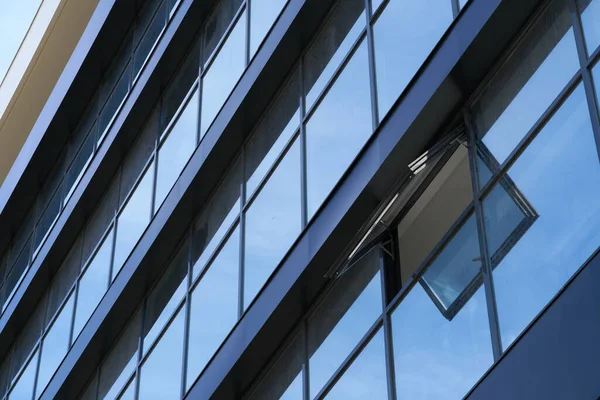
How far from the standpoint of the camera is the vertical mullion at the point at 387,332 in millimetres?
11617

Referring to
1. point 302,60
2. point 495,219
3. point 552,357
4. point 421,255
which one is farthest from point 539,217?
point 302,60

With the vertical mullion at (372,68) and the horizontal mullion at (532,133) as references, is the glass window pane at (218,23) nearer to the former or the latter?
the vertical mullion at (372,68)

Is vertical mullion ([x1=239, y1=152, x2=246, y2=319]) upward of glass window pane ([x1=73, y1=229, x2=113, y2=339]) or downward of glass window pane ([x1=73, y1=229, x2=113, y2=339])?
downward

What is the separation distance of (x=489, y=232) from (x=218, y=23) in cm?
1041

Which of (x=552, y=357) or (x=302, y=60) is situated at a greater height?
(x=302, y=60)

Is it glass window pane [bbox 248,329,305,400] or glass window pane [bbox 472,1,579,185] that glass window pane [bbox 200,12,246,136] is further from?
glass window pane [bbox 472,1,579,185]

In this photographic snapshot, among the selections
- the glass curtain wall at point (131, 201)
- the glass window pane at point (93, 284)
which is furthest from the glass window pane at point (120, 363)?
the glass window pane at point (93, 284)

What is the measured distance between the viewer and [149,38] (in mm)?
22938

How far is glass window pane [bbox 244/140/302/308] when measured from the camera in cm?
1491

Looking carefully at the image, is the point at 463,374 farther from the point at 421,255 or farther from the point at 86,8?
the point at 86,8

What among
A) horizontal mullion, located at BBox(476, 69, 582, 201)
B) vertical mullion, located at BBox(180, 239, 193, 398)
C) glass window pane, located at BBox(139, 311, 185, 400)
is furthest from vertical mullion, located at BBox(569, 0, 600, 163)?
glass window pane, located at BBox(139, 311, 185, 400)

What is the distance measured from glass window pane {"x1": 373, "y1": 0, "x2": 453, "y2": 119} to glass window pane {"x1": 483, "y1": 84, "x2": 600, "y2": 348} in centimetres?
283

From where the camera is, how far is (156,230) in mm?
18328

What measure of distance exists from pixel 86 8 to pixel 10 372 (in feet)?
28.9
